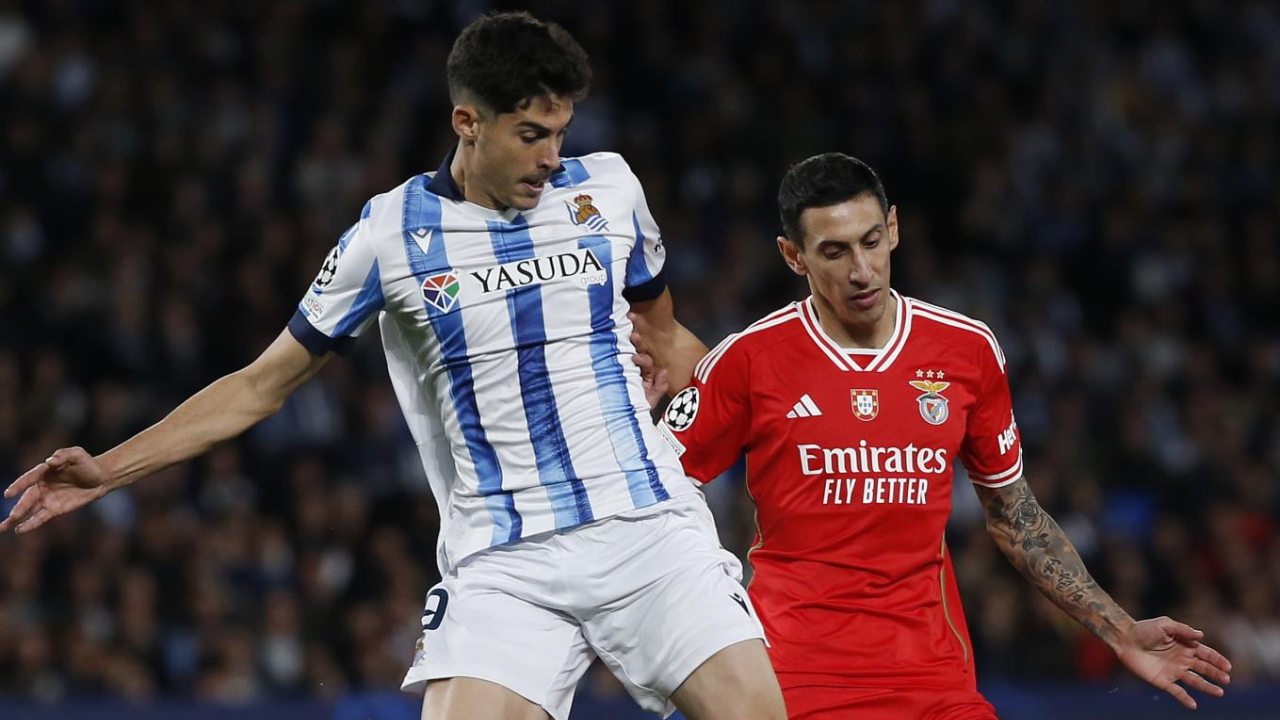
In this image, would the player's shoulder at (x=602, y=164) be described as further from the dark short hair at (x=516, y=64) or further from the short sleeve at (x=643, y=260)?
the dark short hair at (x=516, y=64)

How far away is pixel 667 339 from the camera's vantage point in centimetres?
505

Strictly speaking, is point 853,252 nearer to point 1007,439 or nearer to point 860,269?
point 860,269

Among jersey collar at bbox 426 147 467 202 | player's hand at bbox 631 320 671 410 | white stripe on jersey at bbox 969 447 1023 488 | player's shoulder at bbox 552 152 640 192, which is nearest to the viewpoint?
jersey collar at bbox 426 147 467 202

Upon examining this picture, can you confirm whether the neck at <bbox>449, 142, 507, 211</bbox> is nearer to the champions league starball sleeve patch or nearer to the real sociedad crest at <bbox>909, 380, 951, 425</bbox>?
the champions league starball sleeve patch

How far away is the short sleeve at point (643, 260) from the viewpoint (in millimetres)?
4719

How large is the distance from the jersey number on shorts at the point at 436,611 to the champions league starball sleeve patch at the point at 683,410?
102 cm

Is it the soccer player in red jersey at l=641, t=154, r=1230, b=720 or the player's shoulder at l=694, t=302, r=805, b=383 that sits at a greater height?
the player's shoulder at l=694, t=302, r=805, b=383

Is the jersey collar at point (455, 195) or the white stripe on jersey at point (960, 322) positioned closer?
the jersey collar at point (455, 195)

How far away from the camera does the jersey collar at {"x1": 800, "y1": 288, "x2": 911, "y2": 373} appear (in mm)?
5059

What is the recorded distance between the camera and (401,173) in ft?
39.1

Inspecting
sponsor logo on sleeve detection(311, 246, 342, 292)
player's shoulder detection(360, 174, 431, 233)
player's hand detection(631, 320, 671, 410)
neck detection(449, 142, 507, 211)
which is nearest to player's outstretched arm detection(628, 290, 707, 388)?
player's hand detection(631, 320, 671, 410)

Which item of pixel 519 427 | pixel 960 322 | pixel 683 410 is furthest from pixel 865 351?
pixel 519 427

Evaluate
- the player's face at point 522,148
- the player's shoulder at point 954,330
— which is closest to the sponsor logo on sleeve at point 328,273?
the player's face at point 522,148

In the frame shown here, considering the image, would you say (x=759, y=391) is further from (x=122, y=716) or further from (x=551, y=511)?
(x=122, y=716)
